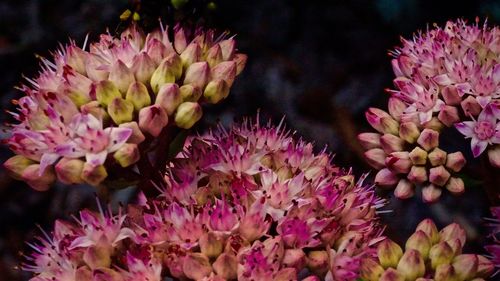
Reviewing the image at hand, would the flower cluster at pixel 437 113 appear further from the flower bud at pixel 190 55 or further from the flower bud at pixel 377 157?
the flower bud at pixel 190 55

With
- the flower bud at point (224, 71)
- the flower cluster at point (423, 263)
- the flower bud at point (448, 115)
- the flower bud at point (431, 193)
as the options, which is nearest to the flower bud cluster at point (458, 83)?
the flower bud at point (448, 115)

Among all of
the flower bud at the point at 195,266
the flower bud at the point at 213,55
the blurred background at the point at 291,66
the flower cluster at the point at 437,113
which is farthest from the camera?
the blurred background at the point at 291,66

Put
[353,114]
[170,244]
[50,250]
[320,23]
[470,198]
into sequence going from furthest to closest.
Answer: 1. [320,23]
2. [353,114]
3. [470,198]
4. [50,250]
5. [170,244]

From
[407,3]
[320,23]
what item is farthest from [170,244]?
[320,23]

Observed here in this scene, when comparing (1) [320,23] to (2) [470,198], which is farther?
(1) [320,23]

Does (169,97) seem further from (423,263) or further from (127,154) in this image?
(423,263)

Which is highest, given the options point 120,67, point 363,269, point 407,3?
point 407,3

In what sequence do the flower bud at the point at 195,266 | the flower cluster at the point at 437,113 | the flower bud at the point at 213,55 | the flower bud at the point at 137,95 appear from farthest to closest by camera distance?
the flower cluster at the point at 437,113, the flower bud at the point at 213,55, the flower bud at the point at 137,95, the flower bud at the point at 195,266

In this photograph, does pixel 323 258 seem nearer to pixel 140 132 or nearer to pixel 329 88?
pixel 140 132
